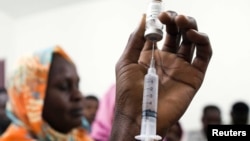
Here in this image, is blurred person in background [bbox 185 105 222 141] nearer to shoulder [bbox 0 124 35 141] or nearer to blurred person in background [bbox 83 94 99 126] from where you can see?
blurred person in background [bbox 83 94 99 126]

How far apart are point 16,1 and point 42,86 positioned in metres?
2.83

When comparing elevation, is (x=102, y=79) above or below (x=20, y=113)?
above

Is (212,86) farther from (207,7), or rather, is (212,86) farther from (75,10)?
(75,10)

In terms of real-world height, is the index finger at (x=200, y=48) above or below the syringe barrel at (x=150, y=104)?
above

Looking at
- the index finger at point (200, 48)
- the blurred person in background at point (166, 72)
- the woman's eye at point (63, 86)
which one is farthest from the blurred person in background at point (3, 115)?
the index finger at point (200, 48)

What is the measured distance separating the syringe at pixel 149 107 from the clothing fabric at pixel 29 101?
970 mm

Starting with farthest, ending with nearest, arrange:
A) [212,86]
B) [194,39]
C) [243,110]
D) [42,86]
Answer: [212,86] < [243,110] < [42,86] < [194,39]

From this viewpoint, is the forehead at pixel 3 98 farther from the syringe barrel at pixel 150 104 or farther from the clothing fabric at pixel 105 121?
the syringe barrel at pixel 150 104

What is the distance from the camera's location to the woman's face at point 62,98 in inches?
77.0

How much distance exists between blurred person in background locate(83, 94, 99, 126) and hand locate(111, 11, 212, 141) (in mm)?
2382

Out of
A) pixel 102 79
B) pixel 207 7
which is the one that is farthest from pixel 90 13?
pixel 207 7

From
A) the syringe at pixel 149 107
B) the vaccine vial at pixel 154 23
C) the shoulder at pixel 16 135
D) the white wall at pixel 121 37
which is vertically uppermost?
the white wall at pixel 121 37

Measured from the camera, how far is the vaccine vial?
1.00 metres

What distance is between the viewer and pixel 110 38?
4.22 metres
